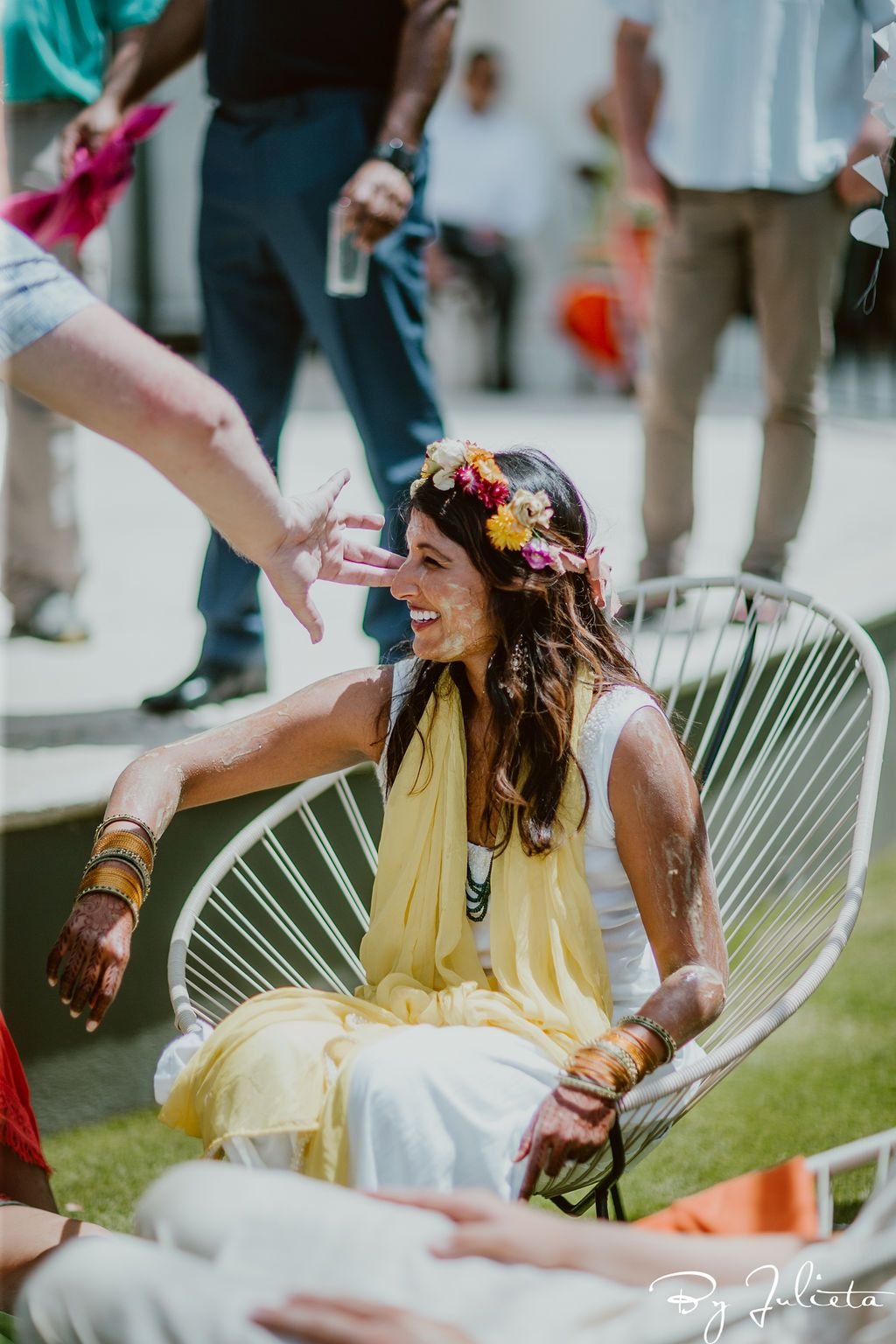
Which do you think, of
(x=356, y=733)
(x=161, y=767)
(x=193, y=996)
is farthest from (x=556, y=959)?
(x=193, y=996)

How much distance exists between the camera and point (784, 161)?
352 centimetres

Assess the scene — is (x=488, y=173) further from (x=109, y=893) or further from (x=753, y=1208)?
(x=753, y=1208)

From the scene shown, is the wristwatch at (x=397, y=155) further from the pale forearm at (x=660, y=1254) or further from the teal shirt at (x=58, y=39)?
the pale forearm at (x=660, y=1254)

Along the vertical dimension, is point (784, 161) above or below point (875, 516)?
above

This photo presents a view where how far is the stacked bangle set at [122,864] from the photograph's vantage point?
1.90 m

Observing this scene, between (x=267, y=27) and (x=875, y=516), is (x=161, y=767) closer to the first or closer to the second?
(x=267, y=27)

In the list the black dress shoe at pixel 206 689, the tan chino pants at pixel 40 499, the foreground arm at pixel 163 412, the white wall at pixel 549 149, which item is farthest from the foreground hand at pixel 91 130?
the white wall at pixel 549 149

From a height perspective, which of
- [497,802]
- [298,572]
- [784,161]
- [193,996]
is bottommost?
[193,996]

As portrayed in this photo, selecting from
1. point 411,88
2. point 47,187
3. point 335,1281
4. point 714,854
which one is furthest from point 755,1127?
point 47,187

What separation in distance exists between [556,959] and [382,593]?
125 cm

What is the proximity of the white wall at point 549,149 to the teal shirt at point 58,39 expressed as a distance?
563 cm

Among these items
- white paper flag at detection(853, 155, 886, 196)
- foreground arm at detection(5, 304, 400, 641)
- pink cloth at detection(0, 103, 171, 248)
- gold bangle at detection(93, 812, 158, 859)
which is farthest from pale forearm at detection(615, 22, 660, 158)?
gold bangle at detection(93, 812, 158, 859)

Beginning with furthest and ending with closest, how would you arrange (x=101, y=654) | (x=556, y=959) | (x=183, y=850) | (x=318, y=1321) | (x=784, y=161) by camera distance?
1. (x=101, y=654)
2. (x=784, y=161)
3. (x=183, y=850)
4. (x=556, y=959)
5. (x=318, y=1321)

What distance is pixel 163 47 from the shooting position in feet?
11.1
